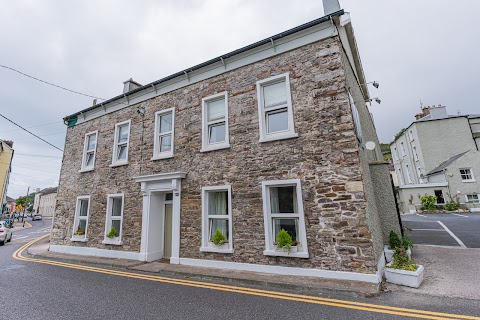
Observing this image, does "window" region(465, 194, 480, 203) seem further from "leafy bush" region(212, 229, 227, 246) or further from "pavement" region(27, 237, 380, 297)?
"leafy bush" region(212, 229, 227, 246)

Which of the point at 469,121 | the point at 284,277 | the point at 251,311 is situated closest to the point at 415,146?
the point at 469,121

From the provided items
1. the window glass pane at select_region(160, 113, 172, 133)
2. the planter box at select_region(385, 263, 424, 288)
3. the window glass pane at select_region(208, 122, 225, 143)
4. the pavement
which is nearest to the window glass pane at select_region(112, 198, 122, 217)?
the pavement


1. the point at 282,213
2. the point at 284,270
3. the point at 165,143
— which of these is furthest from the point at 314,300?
the point at 165,143

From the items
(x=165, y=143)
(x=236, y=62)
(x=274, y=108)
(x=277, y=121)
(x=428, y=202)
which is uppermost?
(x=236, y=62)

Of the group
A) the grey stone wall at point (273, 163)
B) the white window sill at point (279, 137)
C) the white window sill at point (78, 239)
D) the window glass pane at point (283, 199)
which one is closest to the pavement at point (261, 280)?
the grey stone wall at point (273, 163)

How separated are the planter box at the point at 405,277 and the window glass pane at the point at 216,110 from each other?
6577 millimetres

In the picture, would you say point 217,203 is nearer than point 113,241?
Yes

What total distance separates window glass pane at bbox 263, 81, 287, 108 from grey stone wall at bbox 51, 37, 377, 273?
0.34 metres

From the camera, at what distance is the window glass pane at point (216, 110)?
8.52m

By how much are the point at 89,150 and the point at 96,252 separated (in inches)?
204

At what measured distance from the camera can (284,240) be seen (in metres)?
6.29

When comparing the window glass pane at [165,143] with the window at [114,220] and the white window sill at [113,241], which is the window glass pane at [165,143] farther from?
the white window sill at [113,241]

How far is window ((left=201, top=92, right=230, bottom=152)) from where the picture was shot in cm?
829

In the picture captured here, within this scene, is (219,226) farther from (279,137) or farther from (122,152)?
(122,152)
